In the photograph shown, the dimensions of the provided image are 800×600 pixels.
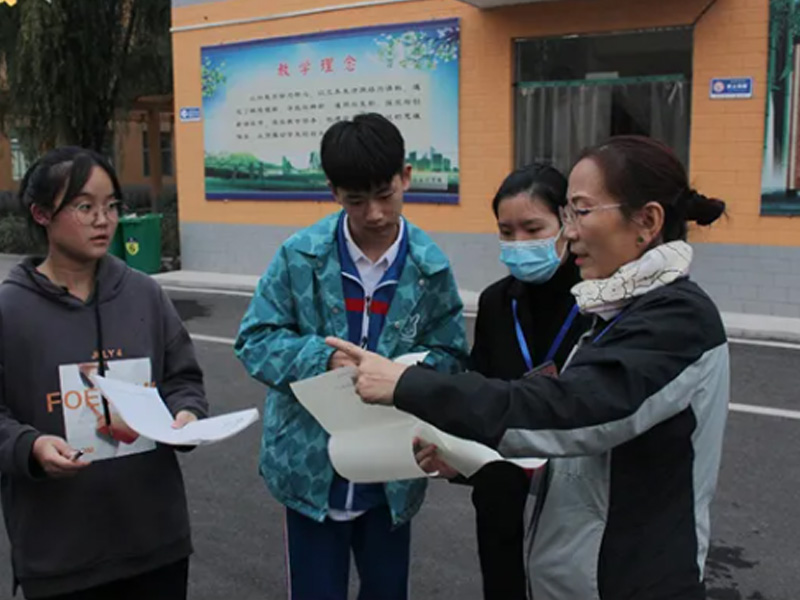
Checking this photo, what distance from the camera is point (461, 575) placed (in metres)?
3.77

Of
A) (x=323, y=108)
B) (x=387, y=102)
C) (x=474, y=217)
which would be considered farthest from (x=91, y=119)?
(x=474, y=217)

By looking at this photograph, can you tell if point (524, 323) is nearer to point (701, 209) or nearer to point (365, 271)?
point (365, 271)

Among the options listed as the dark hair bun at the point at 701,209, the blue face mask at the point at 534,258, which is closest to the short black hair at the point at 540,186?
the blue face mask at the point at 534,258

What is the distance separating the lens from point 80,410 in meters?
2.15

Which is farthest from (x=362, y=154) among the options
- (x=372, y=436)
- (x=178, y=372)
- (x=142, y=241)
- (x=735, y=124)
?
(x=142, y=241)

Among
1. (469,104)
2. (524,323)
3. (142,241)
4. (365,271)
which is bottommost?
(142,241)

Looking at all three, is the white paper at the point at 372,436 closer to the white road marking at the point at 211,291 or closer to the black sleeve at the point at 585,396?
the black sleeve at the point at 585,396

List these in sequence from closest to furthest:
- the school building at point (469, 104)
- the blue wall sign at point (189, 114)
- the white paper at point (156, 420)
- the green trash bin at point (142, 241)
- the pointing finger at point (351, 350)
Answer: the pointing finger at point (351, 350)
the white paper at point (156, 420)
the school building at point (469, 104)
the green trash bin at point (142, 241)
the blue wall sign at point (189, 114)

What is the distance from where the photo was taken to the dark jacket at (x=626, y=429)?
1525mm

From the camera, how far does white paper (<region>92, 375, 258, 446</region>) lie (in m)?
1.99

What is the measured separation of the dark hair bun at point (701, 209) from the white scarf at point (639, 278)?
0.09 metres

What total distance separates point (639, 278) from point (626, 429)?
286mm

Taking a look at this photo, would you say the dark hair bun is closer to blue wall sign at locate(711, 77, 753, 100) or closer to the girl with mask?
the girl with mask

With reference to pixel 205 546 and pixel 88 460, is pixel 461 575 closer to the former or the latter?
pixel 205 546
